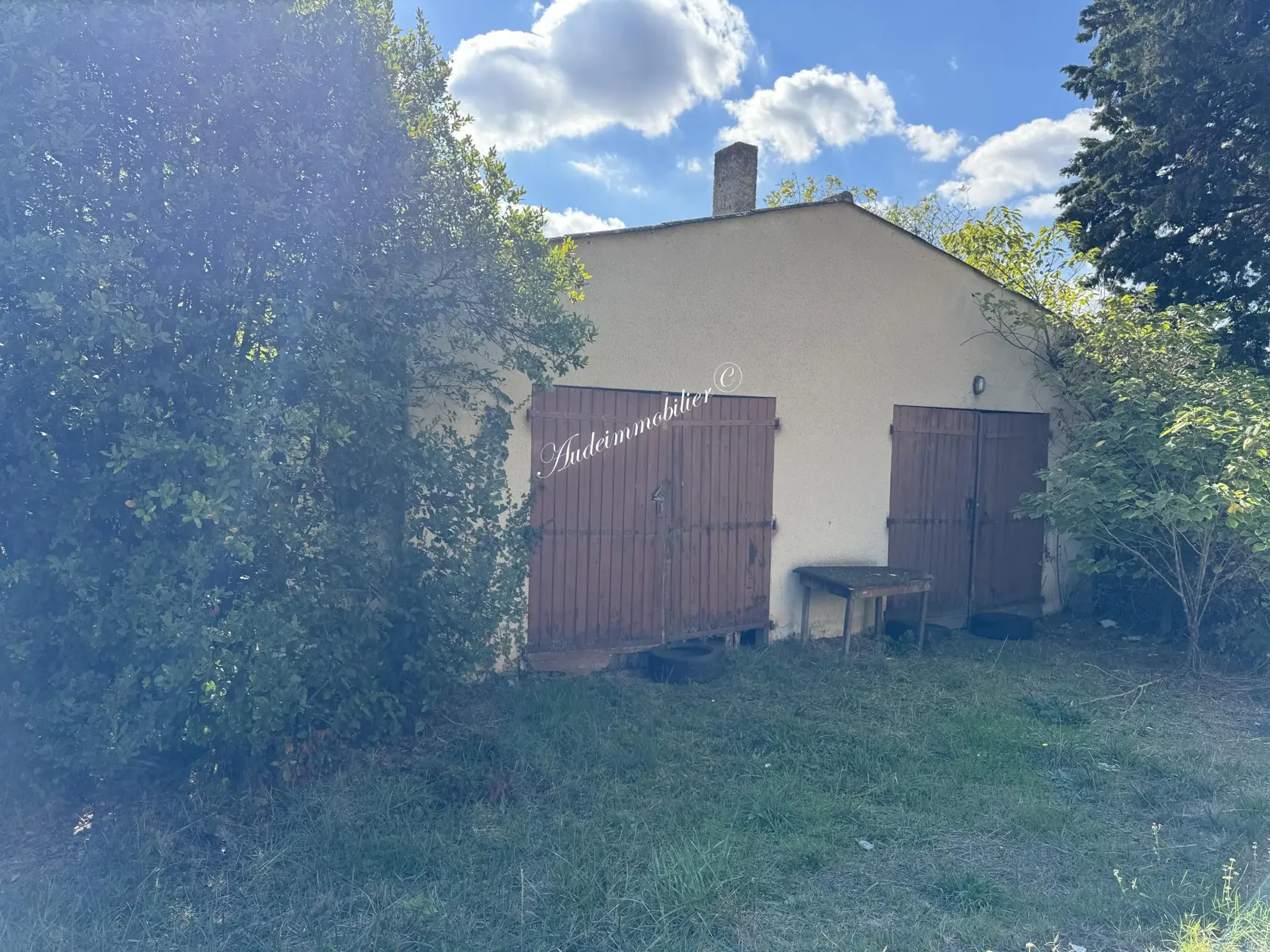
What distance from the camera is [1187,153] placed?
7.68 m

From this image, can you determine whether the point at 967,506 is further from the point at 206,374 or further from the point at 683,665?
the point at 206,374

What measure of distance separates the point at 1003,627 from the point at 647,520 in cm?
373

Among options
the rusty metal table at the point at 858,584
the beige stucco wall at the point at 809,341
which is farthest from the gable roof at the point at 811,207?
the rusty metal table at the point at 858,584

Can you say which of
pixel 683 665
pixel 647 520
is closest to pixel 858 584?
pixel 683 665

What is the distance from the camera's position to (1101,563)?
263 inches

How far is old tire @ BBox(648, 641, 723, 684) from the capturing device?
5.46 meters

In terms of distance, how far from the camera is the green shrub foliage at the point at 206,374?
297 cm

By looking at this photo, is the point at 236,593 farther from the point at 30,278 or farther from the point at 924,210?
the point at 924,210

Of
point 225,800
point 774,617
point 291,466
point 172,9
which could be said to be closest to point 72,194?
point 172,9

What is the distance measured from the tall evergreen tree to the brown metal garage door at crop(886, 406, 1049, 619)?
201cm

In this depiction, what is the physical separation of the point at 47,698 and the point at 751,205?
20.4 feet

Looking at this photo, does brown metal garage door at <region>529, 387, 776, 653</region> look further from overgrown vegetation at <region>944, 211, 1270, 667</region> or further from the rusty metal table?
overgrown vegetation at <region>944, 211, 1270, 667</region>

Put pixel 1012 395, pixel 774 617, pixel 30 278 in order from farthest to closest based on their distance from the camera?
pixel 1012 395 → pixel 774 617 → pixel 30 278

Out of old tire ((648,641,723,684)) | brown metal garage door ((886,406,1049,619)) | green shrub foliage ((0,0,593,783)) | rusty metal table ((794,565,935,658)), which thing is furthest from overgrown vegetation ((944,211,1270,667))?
green shrub foliage ((0,0,593,783))
